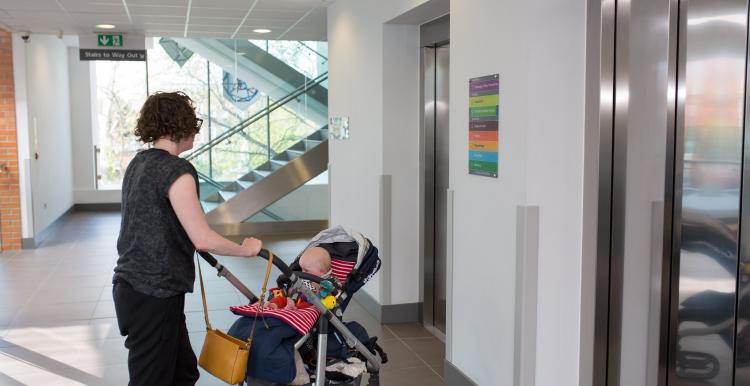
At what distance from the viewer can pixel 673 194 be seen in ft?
11.1

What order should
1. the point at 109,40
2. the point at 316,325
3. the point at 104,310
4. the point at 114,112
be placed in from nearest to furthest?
the point at 316,325 < the point at 104,310 < the point at 109,40 < the point at 114,112

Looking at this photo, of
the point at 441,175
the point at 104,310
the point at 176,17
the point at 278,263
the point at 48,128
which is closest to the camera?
→ the point at 278,263

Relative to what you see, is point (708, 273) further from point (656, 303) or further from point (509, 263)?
point (509, 263)

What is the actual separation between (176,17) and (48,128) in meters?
4.16

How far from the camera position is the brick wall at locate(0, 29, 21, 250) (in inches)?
400

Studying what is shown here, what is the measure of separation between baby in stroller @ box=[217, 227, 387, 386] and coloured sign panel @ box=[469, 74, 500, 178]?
0.91 meters

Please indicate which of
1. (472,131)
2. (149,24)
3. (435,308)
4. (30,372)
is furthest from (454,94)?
(149,24)

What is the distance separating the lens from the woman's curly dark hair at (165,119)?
3.40m

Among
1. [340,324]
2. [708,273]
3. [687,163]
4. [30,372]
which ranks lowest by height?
[30,372]

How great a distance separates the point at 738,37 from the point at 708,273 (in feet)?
3.29

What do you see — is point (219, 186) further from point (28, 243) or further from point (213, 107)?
point (28, 243)

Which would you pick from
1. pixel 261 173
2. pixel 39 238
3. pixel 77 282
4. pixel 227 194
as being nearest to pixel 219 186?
pixel 227 194

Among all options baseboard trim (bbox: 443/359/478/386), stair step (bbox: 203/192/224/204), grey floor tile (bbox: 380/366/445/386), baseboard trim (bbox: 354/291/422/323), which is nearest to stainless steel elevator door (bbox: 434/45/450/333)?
baseboard trim (bbox: 354/291/422/323)

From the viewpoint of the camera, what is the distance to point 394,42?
628 centimetres
